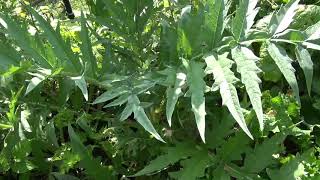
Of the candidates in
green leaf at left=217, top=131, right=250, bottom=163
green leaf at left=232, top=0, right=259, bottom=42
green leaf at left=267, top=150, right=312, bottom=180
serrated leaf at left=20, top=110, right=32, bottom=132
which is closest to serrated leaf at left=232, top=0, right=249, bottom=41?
green leaf at left=232, top=0, right=259, bottom=42

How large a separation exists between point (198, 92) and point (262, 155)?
309mm

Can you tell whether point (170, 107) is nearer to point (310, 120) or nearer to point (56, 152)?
point (56, 152)

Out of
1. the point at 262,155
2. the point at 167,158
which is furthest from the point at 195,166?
the point at 262,155

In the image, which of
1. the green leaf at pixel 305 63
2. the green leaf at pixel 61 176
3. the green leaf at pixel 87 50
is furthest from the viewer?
the green leaf at pixel 61 176

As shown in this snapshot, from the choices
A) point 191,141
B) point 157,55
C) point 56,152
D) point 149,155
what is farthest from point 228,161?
point 56,152

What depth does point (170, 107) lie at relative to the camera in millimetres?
1182

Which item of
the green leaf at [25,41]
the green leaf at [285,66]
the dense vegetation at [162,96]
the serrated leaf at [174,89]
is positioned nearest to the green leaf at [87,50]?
the dense vegetation at [162,96]

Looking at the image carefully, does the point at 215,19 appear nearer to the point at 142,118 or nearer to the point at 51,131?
the point at 142,118

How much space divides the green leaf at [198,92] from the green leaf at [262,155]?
0.29 m

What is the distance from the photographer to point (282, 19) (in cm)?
127

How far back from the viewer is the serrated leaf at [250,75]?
45.3 inches

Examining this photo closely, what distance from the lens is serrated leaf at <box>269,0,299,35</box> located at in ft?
4.13

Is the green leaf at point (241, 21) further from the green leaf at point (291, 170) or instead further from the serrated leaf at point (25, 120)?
the serrated leaf at point (25, 120)

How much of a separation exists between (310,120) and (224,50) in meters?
0.48
